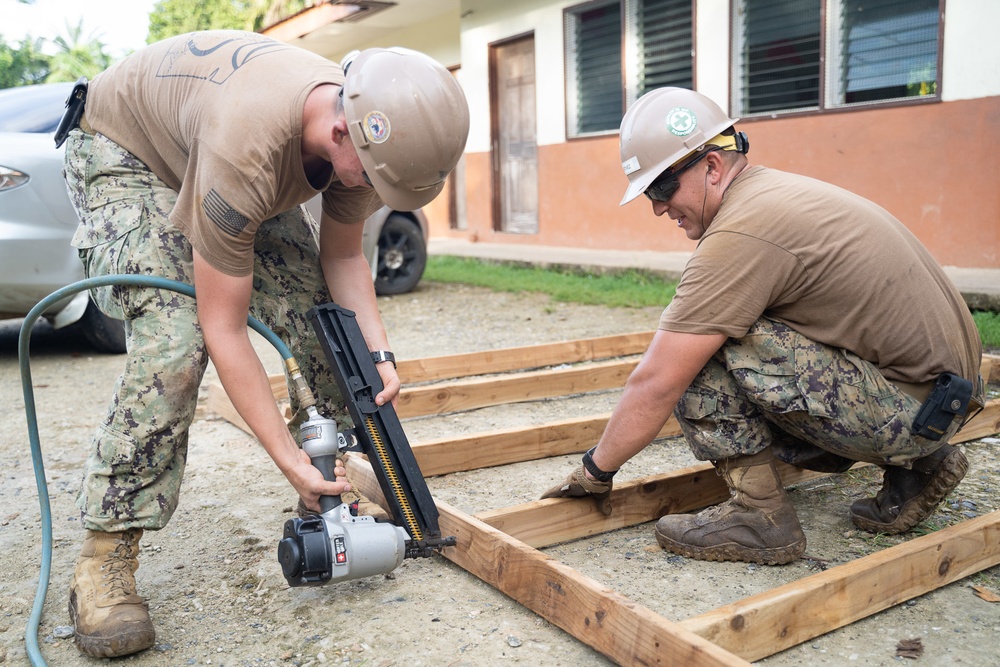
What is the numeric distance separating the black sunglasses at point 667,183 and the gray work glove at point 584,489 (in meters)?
0.84

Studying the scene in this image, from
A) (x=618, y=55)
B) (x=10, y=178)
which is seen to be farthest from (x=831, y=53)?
(x=10, y=178)

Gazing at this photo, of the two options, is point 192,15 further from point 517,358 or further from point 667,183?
point 667,183

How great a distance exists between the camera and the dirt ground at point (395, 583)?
6.91 ft

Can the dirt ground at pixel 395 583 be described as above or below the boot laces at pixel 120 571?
below

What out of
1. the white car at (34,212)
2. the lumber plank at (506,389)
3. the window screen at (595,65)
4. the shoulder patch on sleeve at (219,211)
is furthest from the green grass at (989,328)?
the white car at (34,212)

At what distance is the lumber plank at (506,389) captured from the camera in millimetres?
4180

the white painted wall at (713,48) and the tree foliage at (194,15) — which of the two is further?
the tree foliage at (194,15)

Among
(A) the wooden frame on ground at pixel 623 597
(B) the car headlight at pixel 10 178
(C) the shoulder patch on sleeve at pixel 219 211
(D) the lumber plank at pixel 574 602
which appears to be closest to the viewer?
(D) the lumber plank at pixel 574 602

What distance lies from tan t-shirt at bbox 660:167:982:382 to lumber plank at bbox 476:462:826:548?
0.69 m

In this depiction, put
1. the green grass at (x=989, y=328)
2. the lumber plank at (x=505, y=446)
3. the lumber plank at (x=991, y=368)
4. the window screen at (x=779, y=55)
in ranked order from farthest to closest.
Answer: the window screen at (x=779, y=55) < the green grass at (x=989, y=328) < the lumber plank at (x=991, y=368) < the lumber plank at (x=505, y=446)

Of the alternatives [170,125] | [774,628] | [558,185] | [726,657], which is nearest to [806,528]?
[774,628]

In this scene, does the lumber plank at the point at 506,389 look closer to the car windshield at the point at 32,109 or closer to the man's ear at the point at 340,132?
the man's ear at the point at 340,132

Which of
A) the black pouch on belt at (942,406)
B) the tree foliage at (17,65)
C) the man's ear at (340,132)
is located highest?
the tree foliage at (17,65)

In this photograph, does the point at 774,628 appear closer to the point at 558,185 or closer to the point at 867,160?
the point at 867,160
